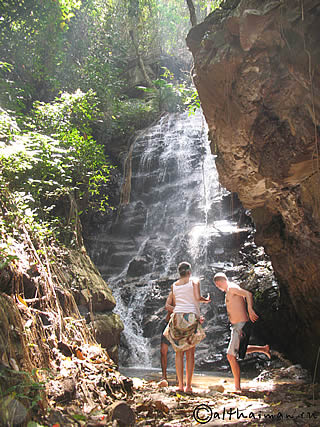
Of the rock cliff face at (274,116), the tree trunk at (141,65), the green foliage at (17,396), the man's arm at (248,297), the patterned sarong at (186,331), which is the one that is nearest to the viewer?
the green foliage at (17,396)

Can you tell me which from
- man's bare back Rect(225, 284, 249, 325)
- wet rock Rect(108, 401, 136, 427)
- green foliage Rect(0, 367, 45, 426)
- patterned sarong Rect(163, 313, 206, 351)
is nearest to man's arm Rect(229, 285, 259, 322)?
man's bare back Rect(225, 284, 249, 325)

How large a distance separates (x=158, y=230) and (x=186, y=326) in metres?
9.28

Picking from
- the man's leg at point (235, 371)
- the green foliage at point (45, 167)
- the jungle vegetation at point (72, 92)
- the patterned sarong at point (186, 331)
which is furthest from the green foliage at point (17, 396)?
the green foliage at point (45, 167)

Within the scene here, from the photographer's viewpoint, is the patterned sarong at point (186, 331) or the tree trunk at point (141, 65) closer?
the patterned sarong at point (186, 331)

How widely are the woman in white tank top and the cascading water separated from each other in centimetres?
420

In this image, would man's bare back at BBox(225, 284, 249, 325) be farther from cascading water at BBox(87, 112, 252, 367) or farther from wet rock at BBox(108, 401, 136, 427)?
cascading water at BBox(87, 112, 252, 367)

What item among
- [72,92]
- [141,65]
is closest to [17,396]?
[72,92]

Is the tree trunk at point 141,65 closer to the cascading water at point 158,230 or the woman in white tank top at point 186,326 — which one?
the cascading water at point 158,230

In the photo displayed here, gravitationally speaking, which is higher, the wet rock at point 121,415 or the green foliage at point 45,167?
the green foliage at point 45,167

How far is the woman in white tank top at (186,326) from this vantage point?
15.4ft

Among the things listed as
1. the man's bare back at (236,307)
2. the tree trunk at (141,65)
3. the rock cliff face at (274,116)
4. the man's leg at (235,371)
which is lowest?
the man's leg at (235,371)

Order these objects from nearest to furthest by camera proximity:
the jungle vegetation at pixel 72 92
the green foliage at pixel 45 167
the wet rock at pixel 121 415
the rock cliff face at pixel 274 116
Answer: the wet rock at pixel 121 415
the rock cliff face at pixel 274 116
the green foliage at pixel 45 167
the jungle vegetation at pixel 72 92

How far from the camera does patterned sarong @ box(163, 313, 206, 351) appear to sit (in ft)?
15.4

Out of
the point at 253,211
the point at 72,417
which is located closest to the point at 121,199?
the point at 253,211
